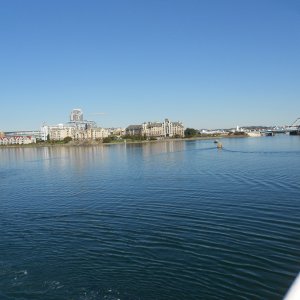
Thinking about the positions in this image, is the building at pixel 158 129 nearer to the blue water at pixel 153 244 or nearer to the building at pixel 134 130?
the building at pixel 134 130

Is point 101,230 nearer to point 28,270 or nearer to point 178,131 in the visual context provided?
point 28,270

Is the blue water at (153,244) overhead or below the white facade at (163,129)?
below

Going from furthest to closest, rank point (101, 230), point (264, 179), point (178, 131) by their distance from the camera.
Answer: point (178, 131)
point (264, 179)
point (101, 230)

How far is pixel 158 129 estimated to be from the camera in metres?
182

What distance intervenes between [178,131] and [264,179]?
166 meters

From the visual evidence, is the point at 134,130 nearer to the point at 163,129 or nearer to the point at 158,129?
the point at 158,129

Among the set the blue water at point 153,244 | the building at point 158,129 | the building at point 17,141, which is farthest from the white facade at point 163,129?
the blue water at point 153,244

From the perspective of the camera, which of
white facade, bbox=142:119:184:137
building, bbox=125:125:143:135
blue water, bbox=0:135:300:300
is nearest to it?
blue water, bbox=0:135:300:300

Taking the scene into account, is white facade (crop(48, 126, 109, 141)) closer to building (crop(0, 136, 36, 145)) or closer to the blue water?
building (crop(0, 136, 36, 145))

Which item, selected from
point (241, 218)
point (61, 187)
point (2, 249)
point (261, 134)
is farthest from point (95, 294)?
point (261, 134)

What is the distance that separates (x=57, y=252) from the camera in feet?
35.0

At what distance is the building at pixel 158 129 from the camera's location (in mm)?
178625

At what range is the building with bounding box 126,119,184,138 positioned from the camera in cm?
17862

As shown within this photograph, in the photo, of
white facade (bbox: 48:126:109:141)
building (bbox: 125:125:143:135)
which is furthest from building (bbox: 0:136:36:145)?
building (bbox: 125:125:143:135)
